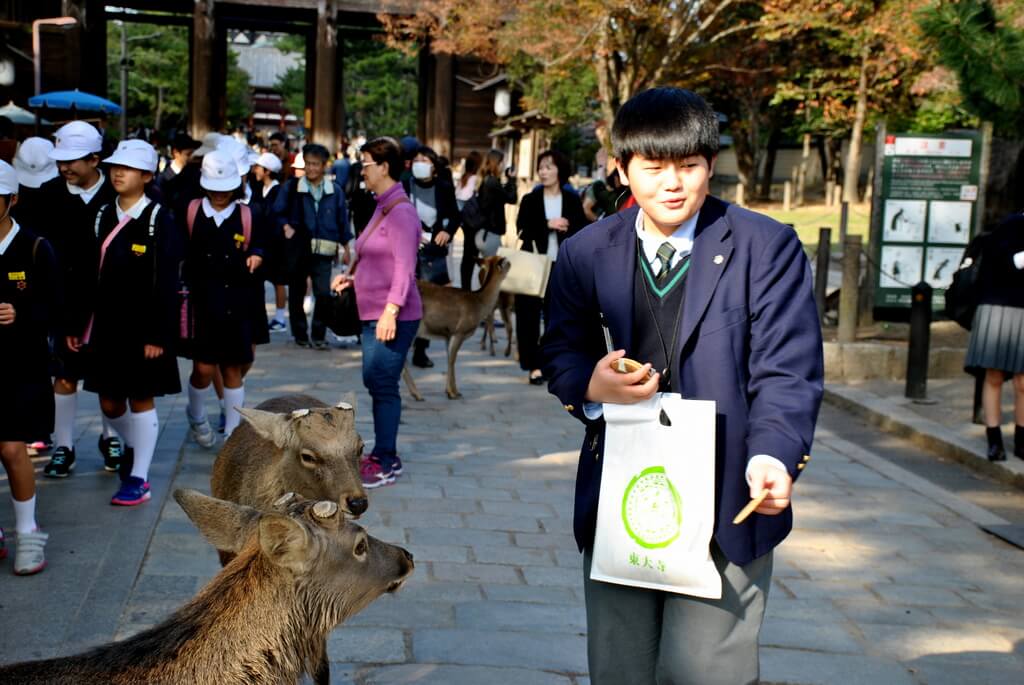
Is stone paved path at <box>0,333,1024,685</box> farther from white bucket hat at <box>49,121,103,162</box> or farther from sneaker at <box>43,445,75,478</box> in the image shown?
white bucket hat at <box>49,121,103,162</box>

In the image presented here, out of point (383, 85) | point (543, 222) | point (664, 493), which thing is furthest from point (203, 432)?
point (383, 85)

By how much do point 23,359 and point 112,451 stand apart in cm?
204

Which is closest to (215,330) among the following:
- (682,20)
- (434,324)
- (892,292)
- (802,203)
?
(434,324)

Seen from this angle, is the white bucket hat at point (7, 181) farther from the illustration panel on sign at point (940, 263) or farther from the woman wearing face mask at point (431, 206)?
the illustration panel on sign at point (940, 263)

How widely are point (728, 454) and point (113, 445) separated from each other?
5695 millimetres

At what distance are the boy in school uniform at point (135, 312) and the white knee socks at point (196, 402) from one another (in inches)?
55.1

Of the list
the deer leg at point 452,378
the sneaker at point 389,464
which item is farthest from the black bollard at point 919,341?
the sneaker at point 389,464

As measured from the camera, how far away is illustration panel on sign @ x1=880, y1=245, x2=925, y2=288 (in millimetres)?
14812

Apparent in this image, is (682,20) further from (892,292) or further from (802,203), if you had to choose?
(802,203)

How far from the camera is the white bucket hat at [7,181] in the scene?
19.3ft

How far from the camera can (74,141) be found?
769 cm

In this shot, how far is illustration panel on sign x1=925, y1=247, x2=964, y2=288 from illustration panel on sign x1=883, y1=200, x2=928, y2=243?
0.22 m

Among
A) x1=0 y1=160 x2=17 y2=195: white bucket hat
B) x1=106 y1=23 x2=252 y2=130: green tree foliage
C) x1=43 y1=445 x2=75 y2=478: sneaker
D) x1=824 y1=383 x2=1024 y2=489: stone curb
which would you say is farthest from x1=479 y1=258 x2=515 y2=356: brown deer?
x1=106 y1=23 x2=252 y2=130: green tree foliage

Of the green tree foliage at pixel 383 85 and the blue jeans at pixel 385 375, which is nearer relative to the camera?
the blue jeans at pixel 385 375
